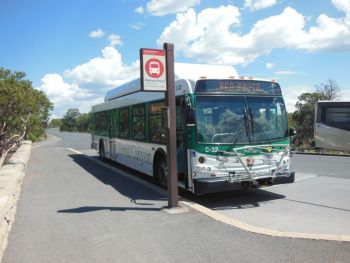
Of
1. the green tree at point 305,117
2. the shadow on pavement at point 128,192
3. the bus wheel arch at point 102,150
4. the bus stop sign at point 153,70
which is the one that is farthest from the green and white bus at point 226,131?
the green tree at point 305,117

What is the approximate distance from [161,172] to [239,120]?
9.40 ft

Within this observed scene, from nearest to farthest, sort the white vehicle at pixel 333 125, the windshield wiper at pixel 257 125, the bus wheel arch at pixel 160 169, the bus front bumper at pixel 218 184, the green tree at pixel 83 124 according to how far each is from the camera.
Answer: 1. the bus front bumper at pixel 218 184
2. the windshield wiper at pixel 257 125
3. the bus wheel arch at pixel 160 169
4. the white vehicle at pixel 333 125
5. the green tree at pixel 83 124

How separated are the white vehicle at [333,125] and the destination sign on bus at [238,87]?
1319 cm

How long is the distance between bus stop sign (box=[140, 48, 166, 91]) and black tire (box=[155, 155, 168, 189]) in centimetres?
306

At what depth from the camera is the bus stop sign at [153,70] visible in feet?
25.2

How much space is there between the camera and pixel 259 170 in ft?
29.1

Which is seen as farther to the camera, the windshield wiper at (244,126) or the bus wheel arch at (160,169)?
the bus wheel arch at (160,169)

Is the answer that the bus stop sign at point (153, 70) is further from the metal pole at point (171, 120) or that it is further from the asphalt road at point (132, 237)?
the asphalt road at point (132, 237)

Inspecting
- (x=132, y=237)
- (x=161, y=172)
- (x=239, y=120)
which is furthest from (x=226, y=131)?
(x=132, y=237)

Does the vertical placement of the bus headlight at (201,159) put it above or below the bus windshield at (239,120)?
below

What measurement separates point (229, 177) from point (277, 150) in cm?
148

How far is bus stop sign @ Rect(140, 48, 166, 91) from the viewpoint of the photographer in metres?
7.68

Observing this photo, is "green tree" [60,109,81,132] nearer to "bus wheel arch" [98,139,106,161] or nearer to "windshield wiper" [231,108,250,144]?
"bus wheel arch" [98,139,106,161]

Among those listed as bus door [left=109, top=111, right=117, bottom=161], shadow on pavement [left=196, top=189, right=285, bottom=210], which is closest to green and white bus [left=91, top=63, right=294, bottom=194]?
shadow on pavement [left=196, top=189, right=285, bottom=210]
